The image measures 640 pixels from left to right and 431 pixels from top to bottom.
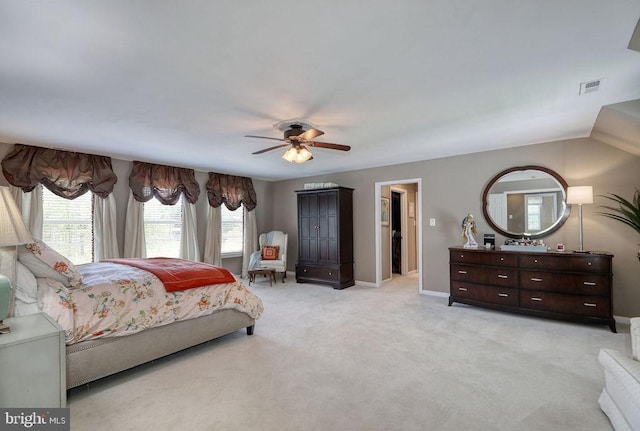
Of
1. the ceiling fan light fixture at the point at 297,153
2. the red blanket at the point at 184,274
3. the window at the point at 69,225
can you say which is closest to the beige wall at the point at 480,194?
the ceiling fan light fixture at the point at 297,153

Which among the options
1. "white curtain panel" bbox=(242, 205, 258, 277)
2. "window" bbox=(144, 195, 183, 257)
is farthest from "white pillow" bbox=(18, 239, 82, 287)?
"white curtain panel" bbox=(242, 205, 258, 277)

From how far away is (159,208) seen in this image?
219 inches

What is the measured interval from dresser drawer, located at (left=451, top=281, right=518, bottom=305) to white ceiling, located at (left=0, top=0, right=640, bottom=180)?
78.9 inches

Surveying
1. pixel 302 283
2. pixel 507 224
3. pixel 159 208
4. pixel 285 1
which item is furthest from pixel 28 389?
pixel 507 224

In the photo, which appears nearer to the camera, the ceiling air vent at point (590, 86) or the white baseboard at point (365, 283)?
the ceiling air vent at point (590, 86)

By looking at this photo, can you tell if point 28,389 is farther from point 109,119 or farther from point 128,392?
point 109,119

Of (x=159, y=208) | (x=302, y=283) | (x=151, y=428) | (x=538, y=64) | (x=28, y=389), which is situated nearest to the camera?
(x=28, y=389)

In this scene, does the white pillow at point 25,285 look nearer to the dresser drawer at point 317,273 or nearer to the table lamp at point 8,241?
the table lamp at point 8,241

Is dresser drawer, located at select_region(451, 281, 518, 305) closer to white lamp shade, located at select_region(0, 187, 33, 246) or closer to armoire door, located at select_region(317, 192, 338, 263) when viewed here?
armoire door, located at select_region(317, 192, 338, 263)

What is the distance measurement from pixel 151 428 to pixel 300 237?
15.2 feet

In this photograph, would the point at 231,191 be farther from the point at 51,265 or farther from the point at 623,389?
the point at 623,389

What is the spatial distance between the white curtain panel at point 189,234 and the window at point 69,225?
141 cm

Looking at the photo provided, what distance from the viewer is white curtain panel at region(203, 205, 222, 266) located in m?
6.08

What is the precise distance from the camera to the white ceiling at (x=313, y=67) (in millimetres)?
1616
